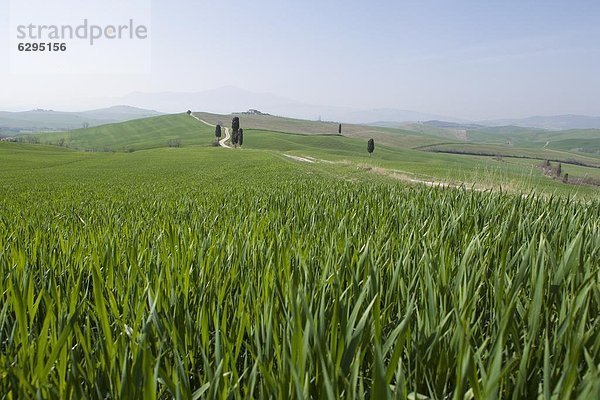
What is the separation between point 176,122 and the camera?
163875 mm

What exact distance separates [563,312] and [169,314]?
4.04 feet

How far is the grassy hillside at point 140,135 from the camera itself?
12838 cm

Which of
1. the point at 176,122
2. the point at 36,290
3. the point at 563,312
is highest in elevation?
the point at 176,122

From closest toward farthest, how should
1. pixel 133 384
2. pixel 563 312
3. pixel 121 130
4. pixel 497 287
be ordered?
pixel 133 384
pixel 563 312
pixel 497 287
pixel 121 130

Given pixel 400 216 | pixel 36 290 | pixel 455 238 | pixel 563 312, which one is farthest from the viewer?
pixel 400 216

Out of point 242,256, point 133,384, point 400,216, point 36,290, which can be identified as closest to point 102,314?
point 133,384

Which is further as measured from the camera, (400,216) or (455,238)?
(400,216)

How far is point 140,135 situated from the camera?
147125 mm

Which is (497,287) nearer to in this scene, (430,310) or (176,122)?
(430,310)

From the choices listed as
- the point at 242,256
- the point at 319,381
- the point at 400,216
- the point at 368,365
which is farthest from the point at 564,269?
the point at 400,216

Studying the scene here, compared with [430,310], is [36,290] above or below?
below

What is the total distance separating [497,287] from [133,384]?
115cm

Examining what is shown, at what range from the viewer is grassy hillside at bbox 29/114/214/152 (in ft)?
421

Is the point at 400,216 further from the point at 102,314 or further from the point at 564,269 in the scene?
the point at 102,314
